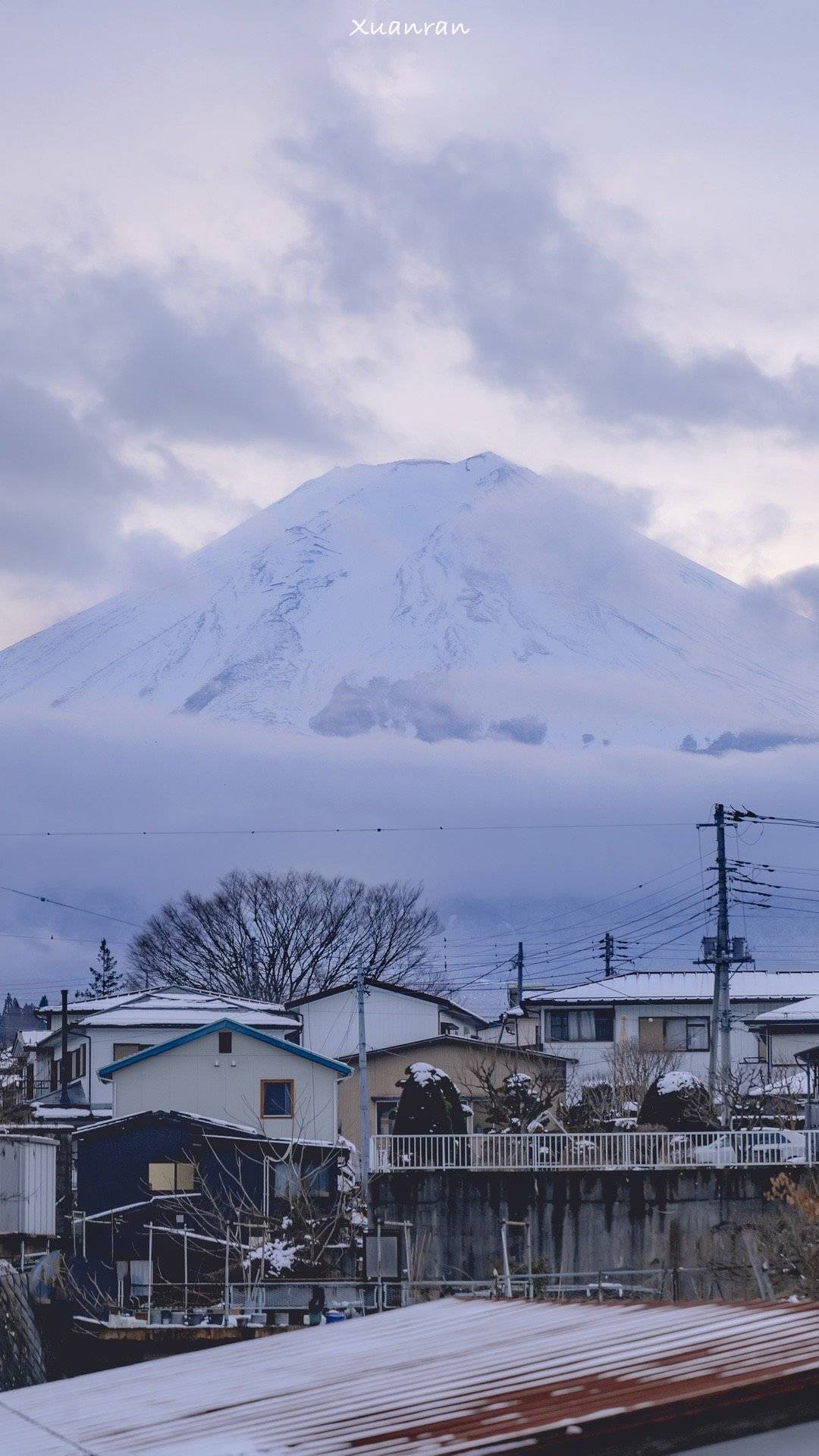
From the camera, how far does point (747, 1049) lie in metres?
55.0

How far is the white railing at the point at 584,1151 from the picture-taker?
26391 mm

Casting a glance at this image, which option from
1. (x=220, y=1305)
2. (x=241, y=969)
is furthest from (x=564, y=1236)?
(x=241, y=969)

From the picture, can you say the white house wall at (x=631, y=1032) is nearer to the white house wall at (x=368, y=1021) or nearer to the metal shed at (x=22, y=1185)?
the white house wall at (x=368, y=1021)

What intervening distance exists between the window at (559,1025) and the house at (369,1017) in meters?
4.77

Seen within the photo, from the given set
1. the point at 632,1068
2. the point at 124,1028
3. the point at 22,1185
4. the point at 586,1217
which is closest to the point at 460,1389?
the point at 22,1185

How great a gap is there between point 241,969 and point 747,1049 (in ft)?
71.6

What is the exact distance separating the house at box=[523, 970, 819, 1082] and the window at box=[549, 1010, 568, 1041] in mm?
27

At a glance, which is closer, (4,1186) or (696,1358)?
(696,1358)

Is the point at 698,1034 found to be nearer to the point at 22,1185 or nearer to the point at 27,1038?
the point at 27,1038

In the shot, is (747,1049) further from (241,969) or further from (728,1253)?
(728,1253)

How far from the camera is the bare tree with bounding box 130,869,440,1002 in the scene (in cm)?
6531

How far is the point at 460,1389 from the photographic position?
6957mm

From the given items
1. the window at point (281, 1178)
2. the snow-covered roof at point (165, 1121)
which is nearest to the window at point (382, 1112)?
the window at point (281, 1178)

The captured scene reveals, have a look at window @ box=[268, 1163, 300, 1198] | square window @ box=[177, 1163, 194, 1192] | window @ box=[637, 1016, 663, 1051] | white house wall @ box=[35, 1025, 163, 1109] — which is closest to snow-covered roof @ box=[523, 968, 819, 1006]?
window @ box=[637, 1016, 663, 1051]
